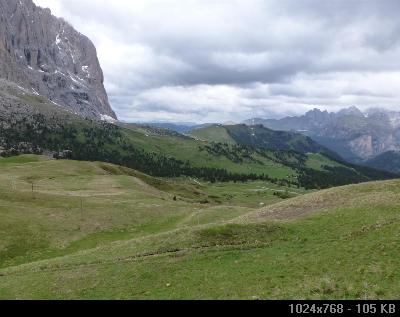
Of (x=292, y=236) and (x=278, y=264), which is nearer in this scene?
(x=278, y=264)

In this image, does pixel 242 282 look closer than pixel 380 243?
Yes

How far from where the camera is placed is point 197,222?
294 ft

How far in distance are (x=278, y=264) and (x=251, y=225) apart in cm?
1290

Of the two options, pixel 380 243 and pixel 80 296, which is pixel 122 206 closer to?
pixel 80 296

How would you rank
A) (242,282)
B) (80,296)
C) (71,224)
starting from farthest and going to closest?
(71,224) → (80,296) → (242,282)

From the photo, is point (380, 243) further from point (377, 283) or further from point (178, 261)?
point (178, 261)

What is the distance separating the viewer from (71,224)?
84.1 metres
